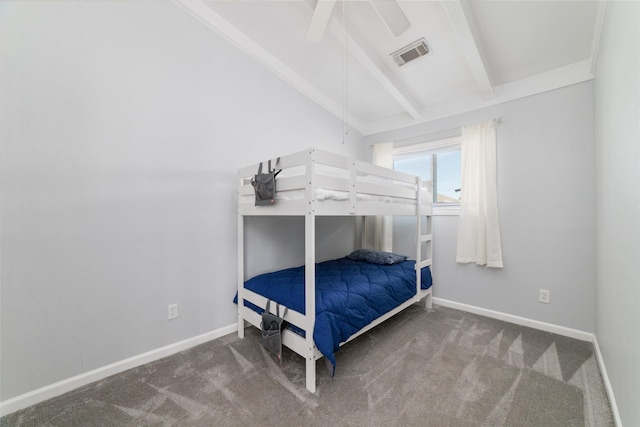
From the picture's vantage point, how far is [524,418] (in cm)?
124

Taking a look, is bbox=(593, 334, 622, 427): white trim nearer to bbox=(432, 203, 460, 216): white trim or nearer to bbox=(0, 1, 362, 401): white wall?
bbox=(432, 203, 460, 216): white trim

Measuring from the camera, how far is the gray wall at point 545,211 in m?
2.04

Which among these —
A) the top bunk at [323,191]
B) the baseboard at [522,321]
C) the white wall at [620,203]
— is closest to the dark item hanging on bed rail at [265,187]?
the top bunk at [323,191]

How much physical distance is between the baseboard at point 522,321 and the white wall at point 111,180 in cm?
247

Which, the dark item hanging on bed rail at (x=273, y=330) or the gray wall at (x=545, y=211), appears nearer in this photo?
the dark item hanging on bed rail at (x=273, y=330)

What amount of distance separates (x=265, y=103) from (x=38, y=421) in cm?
262

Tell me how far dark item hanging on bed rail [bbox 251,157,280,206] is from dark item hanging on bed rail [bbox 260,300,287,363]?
2.45 ft

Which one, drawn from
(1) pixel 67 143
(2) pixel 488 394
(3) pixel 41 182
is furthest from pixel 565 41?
(3) pixel 41 182

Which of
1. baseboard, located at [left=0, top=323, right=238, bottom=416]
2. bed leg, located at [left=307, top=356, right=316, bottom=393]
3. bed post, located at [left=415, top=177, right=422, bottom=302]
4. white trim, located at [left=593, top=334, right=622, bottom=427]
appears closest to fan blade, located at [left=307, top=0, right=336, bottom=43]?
bed post, located at [left=415, top=177, right=422, bottom=302]

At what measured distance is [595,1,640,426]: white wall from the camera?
3.13ft

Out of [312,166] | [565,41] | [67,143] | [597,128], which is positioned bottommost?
[312,166]

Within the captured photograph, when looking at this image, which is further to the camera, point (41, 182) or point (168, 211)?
point (168, 211)

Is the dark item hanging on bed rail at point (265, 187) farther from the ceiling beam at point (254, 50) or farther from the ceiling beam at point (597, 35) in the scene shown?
the ceiling beam at point (597, 35)

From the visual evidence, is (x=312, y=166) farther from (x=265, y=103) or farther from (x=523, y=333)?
(x=523, y=333)
